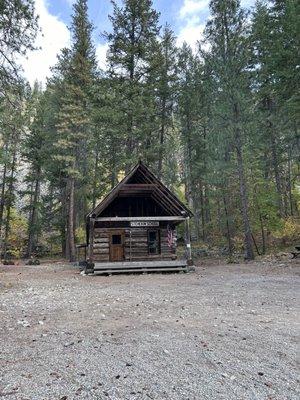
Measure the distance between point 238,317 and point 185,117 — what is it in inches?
1161

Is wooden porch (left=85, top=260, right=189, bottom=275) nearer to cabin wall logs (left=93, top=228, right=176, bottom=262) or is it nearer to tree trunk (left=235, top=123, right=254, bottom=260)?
cabin wall logs (left=93, top=228, right=176, bottom=262)

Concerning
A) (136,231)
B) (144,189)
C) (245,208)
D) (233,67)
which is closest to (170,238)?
(136,231)

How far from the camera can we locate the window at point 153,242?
75.0 ft

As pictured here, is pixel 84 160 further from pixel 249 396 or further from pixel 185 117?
pixel 249 396

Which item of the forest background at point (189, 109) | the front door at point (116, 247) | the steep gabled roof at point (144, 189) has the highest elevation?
the forest background at point (189, 109)

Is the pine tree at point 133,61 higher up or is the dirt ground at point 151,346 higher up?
the pine tree at point 133,61

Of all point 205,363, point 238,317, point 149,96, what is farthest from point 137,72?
point 205,363

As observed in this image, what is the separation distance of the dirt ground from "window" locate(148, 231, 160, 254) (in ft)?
37.7

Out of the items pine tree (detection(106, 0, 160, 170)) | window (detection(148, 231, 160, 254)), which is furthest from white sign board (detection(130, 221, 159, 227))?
pine tree (detection(106, 0, 160, 170))

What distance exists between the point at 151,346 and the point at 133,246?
54.4 feet

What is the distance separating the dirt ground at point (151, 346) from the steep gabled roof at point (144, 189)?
882 centimetres

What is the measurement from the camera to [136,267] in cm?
1977

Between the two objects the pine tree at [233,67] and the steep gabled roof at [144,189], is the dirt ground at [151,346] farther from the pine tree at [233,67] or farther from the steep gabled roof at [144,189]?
the pine tree at [233,67]

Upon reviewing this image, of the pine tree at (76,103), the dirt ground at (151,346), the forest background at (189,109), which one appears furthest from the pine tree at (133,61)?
the dirt ground at (151,346)
